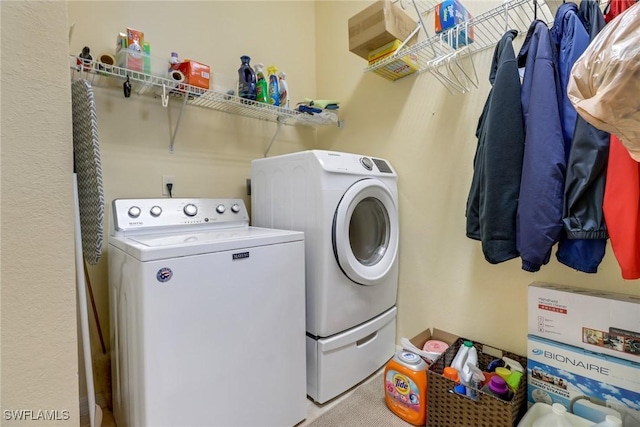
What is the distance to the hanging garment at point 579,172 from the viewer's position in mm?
916

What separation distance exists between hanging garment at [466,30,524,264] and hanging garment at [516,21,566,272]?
0.03 metres

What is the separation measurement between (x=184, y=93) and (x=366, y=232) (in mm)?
1279

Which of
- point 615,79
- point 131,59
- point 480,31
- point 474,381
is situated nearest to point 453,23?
point 480,31

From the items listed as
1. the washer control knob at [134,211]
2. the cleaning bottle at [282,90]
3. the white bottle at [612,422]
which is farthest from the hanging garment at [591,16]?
the washer control knob at [134,211]

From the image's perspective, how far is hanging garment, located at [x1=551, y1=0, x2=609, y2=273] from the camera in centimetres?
92

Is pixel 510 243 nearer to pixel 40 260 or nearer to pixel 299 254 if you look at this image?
pixel 299 254

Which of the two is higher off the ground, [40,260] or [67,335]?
[40,260]

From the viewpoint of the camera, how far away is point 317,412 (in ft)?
4.64

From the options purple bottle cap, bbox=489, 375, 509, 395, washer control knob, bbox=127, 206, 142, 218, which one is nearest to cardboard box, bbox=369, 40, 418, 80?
washer control knob, bbox=127, 206, 142, 218

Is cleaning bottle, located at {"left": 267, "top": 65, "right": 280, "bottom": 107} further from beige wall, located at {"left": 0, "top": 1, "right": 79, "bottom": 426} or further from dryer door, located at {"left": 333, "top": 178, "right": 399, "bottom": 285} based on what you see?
beige wall, located at {"left": 0, "top": 1, "right": 79, "bottom": 426}

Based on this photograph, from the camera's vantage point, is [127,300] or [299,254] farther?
[299,254]

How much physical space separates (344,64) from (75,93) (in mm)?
1811

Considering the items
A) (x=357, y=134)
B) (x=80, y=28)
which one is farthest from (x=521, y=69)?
(x=80, y=28)

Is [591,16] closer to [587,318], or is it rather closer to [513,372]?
[587,318]
